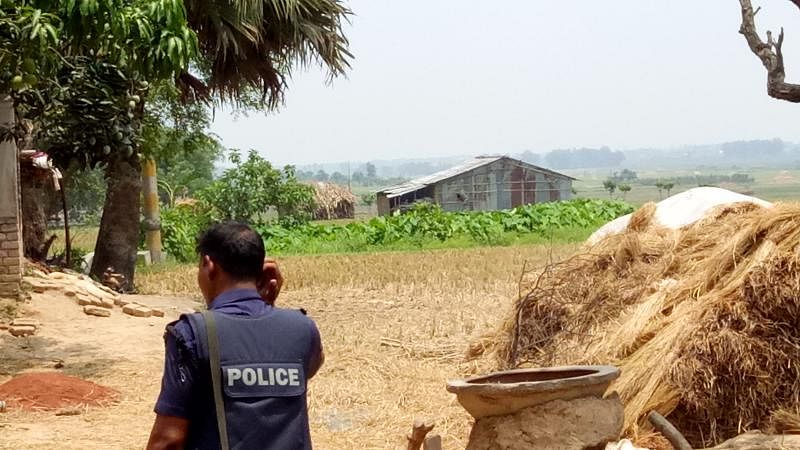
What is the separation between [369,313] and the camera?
13008mm

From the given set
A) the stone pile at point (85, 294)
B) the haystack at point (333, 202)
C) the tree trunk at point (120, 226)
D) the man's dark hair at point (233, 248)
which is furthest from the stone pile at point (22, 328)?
the haystack at point (333, 202)

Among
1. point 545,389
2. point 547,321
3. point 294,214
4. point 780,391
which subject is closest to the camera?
point 545,389

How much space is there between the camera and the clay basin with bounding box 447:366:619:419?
4715 millimetres

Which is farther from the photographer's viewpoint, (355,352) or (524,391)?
(355,352)

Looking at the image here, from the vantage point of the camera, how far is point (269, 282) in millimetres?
3164

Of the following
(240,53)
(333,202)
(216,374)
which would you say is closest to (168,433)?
(216,374)

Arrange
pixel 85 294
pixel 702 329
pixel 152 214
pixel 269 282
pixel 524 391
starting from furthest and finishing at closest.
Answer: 1. pixel 152 214
2. pixel 85 294
3. pixel 702 329
4. pixel 524 391
5. pixel 269 282

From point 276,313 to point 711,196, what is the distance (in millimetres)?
6209

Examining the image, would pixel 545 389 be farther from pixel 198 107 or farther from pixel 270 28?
pixel 198 107

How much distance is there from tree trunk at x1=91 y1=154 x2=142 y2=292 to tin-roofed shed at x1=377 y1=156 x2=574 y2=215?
27.1 m

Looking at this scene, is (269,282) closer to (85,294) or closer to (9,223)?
(9,223)

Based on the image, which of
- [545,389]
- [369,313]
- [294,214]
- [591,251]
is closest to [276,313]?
[545,389]

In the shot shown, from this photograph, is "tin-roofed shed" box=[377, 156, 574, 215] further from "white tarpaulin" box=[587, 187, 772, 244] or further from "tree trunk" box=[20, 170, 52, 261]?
"white tarpaulin" box=[587, 187, 772, 244]

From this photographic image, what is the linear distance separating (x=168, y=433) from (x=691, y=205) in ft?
21.3
